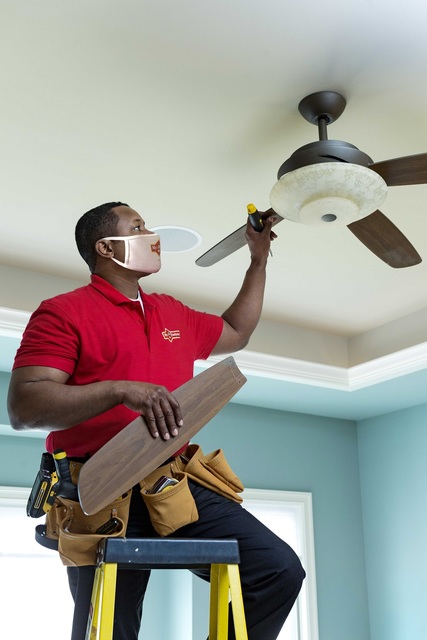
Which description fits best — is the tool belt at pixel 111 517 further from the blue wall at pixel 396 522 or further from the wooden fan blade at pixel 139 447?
the blue wall at pixel 396 522

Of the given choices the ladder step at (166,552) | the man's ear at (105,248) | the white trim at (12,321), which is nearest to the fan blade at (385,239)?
the man's ear at (105,248)

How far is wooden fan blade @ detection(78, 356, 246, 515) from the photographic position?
1408 mm

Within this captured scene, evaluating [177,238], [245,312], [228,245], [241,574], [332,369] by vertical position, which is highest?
[177,238]

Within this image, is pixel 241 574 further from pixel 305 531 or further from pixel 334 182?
pixel 305 531

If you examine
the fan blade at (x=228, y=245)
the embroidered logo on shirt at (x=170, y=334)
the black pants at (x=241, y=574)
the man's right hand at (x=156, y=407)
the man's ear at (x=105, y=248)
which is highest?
the fan blade at (x=228, y=245)

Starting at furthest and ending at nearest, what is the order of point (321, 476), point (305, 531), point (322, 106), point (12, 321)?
point (321, 476), point (305, 531), point (12, 321), point (322, 106)

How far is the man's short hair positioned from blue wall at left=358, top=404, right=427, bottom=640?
371 cm

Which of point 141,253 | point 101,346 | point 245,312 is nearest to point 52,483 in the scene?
point 101,346

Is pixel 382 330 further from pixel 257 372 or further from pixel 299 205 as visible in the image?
pixel 299 205

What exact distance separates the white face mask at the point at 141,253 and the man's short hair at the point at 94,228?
0.04 meters

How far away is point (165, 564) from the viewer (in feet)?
4.79

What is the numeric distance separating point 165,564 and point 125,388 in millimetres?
382

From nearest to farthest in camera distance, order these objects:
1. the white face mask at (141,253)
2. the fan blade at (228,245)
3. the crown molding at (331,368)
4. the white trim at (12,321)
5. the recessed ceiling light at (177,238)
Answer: the white face mask at (141,253)
the fan blade at (228,245)
the recessed ceiling light at (177,238)
the white trim at (12,321)
the crown molding at (331,368)

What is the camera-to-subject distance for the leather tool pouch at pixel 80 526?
1511 millimetres
